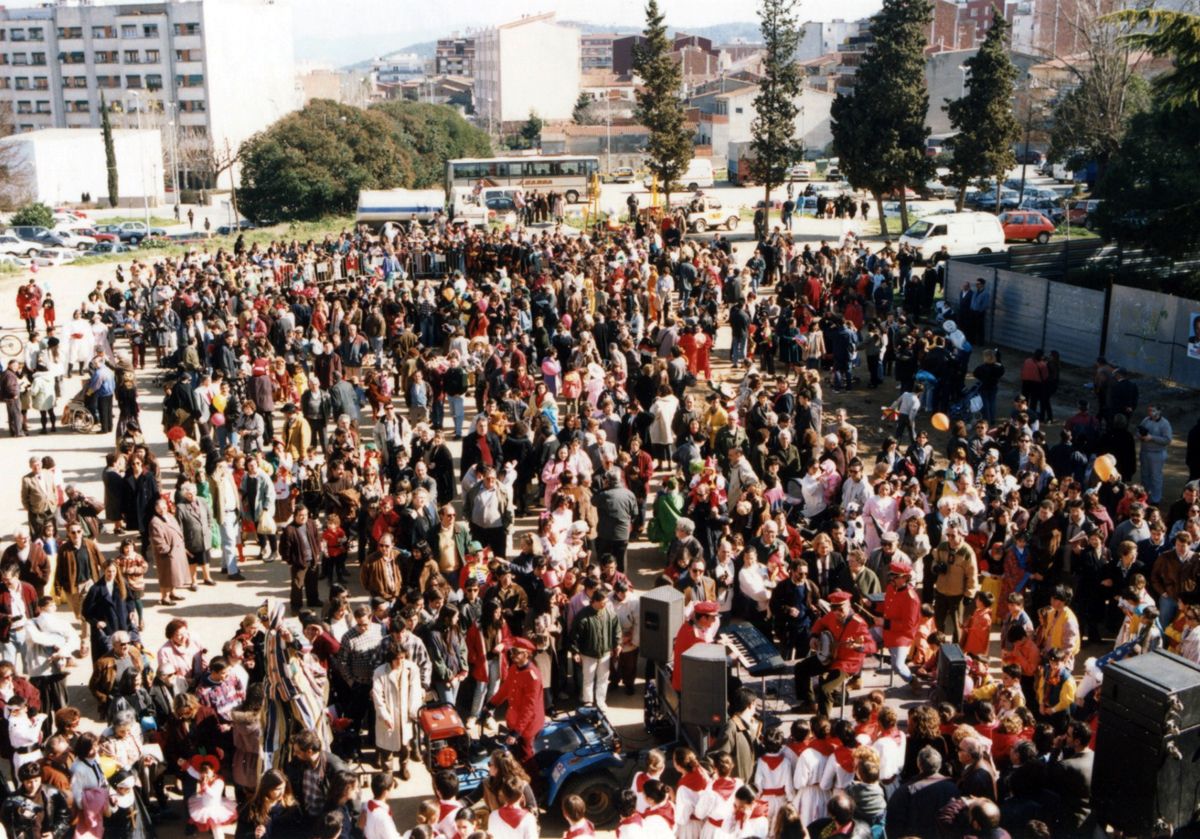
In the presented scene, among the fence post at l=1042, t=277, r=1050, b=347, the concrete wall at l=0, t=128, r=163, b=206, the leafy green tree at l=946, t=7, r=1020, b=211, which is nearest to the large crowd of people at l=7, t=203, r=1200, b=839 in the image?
the fence post at l=1042, t=277, r=1050, b=347

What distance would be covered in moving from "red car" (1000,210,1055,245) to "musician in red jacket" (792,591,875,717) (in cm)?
2967

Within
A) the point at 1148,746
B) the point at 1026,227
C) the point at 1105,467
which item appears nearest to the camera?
the point at 1148,746

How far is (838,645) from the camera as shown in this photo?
28.5 ft

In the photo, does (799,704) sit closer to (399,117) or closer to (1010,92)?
(1010,92)

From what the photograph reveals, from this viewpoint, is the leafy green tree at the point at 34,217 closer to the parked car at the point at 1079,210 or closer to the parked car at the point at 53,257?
the parked car at the point at 53,257

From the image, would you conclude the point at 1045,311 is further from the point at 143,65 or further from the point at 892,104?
the point at 143,65

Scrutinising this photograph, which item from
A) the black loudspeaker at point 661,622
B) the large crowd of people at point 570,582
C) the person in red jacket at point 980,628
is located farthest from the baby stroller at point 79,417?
the person in red jacket at point 980,628

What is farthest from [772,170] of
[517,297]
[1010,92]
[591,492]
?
[591,492]

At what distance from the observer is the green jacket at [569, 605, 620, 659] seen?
902 centimetres

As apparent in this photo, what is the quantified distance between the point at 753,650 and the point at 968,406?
833 centimetres

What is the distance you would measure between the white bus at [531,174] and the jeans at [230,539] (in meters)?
40.7

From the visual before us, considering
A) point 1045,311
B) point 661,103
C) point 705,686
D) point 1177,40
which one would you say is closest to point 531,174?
point 661,103

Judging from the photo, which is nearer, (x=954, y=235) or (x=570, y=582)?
(x=570, y=582)

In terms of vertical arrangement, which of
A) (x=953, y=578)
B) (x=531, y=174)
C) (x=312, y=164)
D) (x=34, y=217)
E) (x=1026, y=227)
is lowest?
(x=953, y=578)
